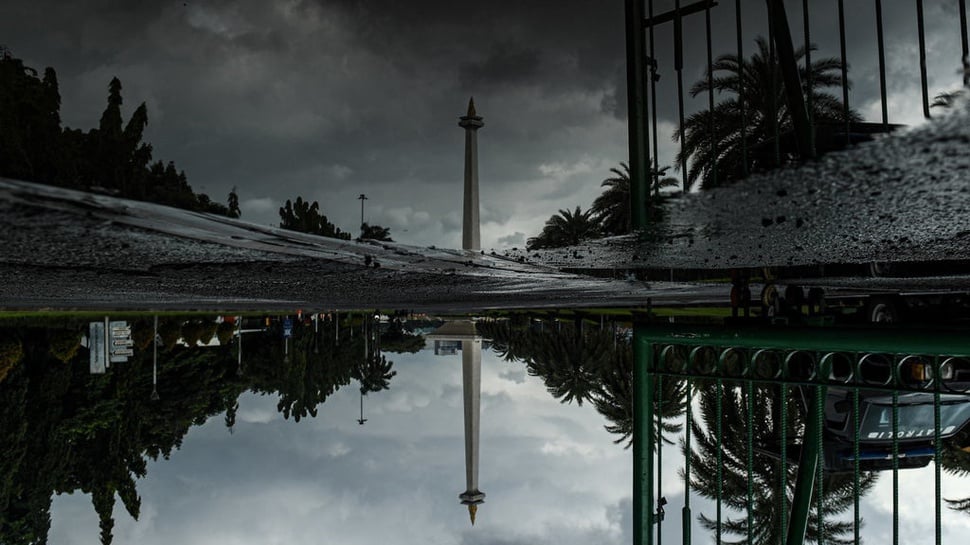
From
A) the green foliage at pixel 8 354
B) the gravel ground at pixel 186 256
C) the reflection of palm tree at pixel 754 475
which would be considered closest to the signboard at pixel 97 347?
the green foliage at pixel 8 354

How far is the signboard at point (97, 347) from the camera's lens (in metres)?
18.6

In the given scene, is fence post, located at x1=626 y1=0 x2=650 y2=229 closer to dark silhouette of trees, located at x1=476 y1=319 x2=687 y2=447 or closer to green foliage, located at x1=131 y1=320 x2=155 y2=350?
dark silhouette of trees, located at x1=476 y1=319 x2=687 y2=447

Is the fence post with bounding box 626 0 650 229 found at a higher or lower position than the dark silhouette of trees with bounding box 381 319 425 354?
higher

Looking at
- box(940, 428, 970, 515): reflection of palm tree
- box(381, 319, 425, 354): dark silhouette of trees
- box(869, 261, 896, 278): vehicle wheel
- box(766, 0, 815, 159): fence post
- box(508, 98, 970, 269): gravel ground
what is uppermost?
box(766, 0, 815, 159): fence post

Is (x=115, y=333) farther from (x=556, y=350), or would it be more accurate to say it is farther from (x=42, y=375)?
(x=556, y=350)

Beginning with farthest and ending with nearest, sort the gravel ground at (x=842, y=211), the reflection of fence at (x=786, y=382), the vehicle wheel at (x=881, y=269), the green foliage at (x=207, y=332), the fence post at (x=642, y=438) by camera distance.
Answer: the green foliage at (x=207, y=332), the vehicle wheel at (x=881, y=269), the fence post at (x=642, y=438), the reflection of fence at (x=786, y=382), the gravel ground at (x=842, y=211)

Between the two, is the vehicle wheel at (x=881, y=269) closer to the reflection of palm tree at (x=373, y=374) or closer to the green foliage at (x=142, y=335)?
the green foliage at (x=142, y=335)

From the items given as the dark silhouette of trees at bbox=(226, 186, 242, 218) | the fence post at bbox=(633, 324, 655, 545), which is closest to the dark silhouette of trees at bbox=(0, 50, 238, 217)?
the dark silhouette of trees at bbox=(226, 186, 242, 218)

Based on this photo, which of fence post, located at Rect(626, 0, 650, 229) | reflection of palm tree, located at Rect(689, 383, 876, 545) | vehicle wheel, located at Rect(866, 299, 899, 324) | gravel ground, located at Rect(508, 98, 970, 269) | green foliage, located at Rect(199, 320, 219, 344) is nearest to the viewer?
gravel ground, located at Rect(508, 98, 970, 269)

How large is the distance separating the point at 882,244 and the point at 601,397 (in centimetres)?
2094

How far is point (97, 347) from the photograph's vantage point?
18.8 meters

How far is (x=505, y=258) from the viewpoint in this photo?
496cm

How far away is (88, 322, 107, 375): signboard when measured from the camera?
18.6 m

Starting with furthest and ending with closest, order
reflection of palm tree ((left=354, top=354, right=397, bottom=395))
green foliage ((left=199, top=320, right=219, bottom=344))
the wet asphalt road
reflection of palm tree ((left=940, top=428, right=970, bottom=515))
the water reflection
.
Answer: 1. reflection of palm tree ((left=354, top=354, right=397, bottom=395))
2. green foliage ((left=199, top=320, right=219, bottom=344))
3. the water reflection
4. reflection of palm tree ((left=940, top=428, right=970, bottom=515))
5. the wet asphalt road
